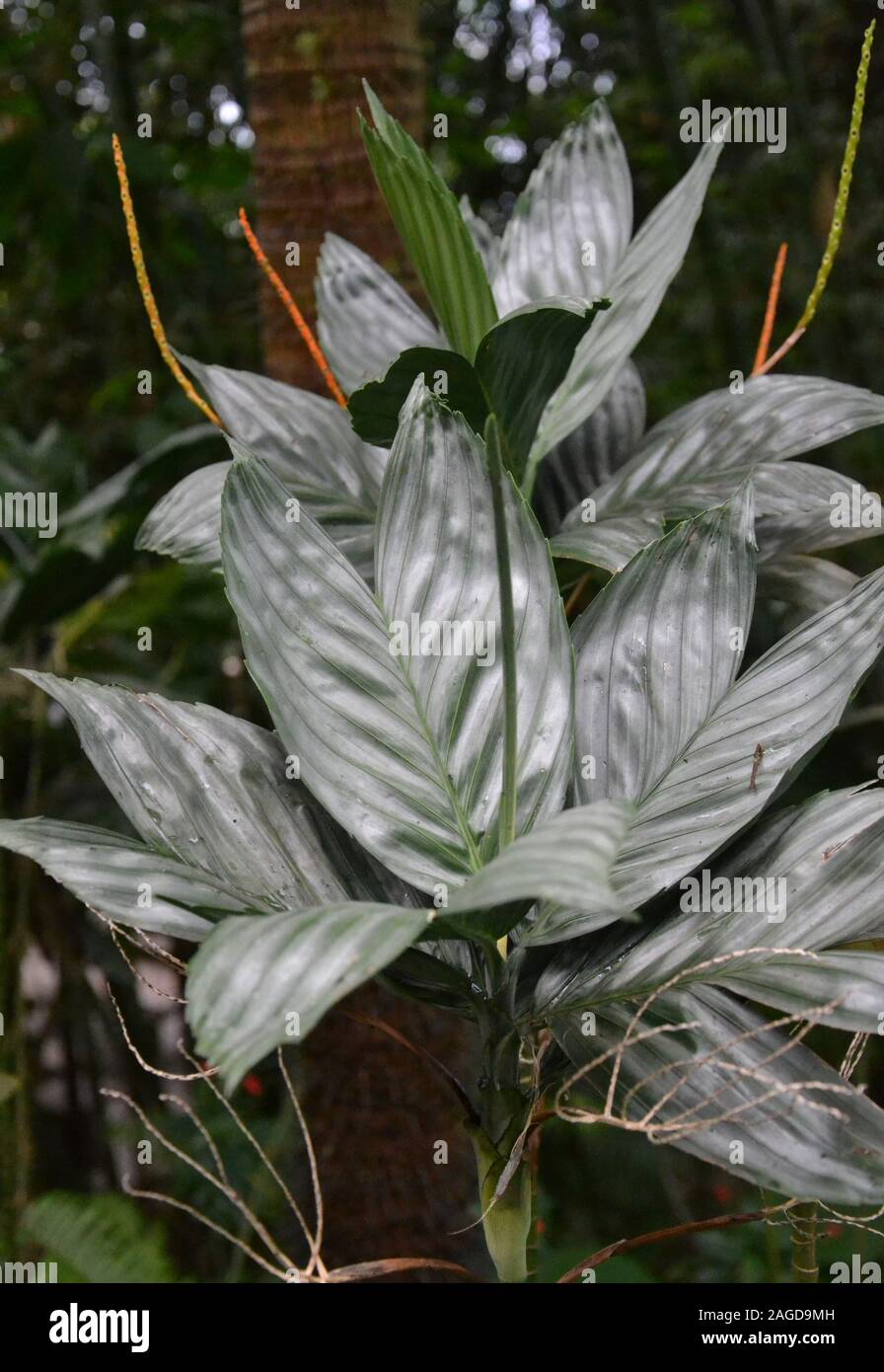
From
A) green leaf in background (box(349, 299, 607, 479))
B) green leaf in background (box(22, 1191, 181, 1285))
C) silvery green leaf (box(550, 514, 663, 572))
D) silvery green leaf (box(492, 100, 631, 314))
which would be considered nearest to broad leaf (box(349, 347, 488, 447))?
green leaf in background (box(349, 299, 607, 479))

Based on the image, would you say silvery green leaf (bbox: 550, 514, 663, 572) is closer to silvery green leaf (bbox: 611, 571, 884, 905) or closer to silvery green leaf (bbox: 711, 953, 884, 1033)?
silvery green leaf (bbox: 611, 571, 884, 905)

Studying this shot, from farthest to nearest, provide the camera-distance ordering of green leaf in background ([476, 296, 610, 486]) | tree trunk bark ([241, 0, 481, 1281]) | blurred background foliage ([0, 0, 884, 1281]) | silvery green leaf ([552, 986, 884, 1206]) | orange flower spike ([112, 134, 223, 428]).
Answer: blurred background foliage ([0, 0, 884, 1281]), tree trunk bark ([241, 0, 481, 1281]), orange flower spike ([112, 134, 223, 428]), green leaf in background ([476, 296, 610, 486]), silvery green leaf ([552, 986, 884, 1206])

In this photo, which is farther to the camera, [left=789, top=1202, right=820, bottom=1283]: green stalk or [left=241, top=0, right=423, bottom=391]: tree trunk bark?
[left=241, top=0, right=423, bottom=391]: tree trunk bark

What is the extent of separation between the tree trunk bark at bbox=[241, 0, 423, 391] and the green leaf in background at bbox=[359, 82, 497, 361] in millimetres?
432

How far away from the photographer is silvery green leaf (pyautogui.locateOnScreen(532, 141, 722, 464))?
0.87 meters

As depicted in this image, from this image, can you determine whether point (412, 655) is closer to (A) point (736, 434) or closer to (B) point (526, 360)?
(B) point (526, 360)

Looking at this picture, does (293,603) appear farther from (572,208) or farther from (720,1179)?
(720,1179)

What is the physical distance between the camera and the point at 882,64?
2.62m

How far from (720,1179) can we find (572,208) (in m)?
1.89

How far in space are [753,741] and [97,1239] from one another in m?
0.95

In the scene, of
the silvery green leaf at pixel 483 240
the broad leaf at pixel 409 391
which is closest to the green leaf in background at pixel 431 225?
the broad leaf at pixel 409 391

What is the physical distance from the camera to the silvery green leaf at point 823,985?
1.93ft

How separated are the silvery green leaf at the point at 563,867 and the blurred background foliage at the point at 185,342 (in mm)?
736

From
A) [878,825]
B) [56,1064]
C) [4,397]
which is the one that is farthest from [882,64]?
[56,1064]
